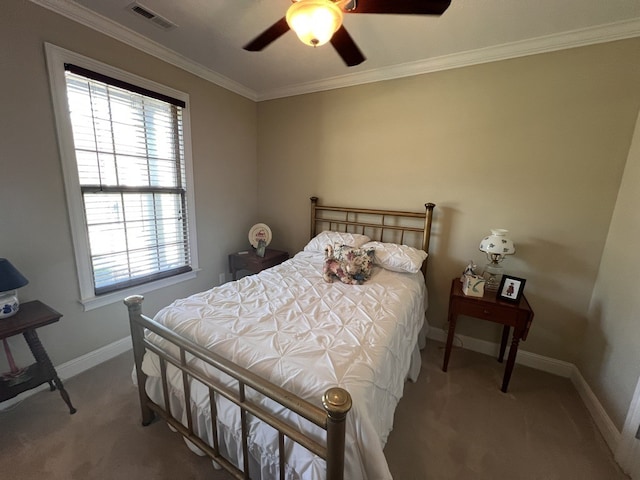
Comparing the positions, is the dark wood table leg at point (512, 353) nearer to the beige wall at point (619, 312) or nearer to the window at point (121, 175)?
the beige wall at point (619, 312)

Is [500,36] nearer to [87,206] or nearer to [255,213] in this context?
[255,213]

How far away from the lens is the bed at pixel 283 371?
95 cm

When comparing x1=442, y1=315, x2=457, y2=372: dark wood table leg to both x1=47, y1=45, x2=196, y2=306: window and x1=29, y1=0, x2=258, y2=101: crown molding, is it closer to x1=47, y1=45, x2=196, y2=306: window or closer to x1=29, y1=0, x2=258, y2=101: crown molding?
x1=47, y1=45, x2=196, y2=306: window

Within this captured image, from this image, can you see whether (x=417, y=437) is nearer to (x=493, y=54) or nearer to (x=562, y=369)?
(x=562, y=369)

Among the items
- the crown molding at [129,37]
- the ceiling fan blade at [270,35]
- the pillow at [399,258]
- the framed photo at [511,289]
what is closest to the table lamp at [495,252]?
the framed photo at [511,289]

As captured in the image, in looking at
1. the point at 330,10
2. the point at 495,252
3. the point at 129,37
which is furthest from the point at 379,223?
the point at 129,37

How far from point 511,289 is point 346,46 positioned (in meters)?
2.02

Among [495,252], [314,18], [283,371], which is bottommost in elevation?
[283,371]

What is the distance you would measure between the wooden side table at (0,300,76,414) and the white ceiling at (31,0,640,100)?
76.1 inches

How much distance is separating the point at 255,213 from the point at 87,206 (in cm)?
179

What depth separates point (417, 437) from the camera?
1606mm

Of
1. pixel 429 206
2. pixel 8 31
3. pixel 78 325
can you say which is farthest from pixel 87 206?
pixel 429 206

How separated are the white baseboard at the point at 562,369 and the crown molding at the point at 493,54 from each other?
242 cm

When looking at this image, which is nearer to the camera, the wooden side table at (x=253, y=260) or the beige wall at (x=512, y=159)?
the beige wall at (x=512, y=159)
